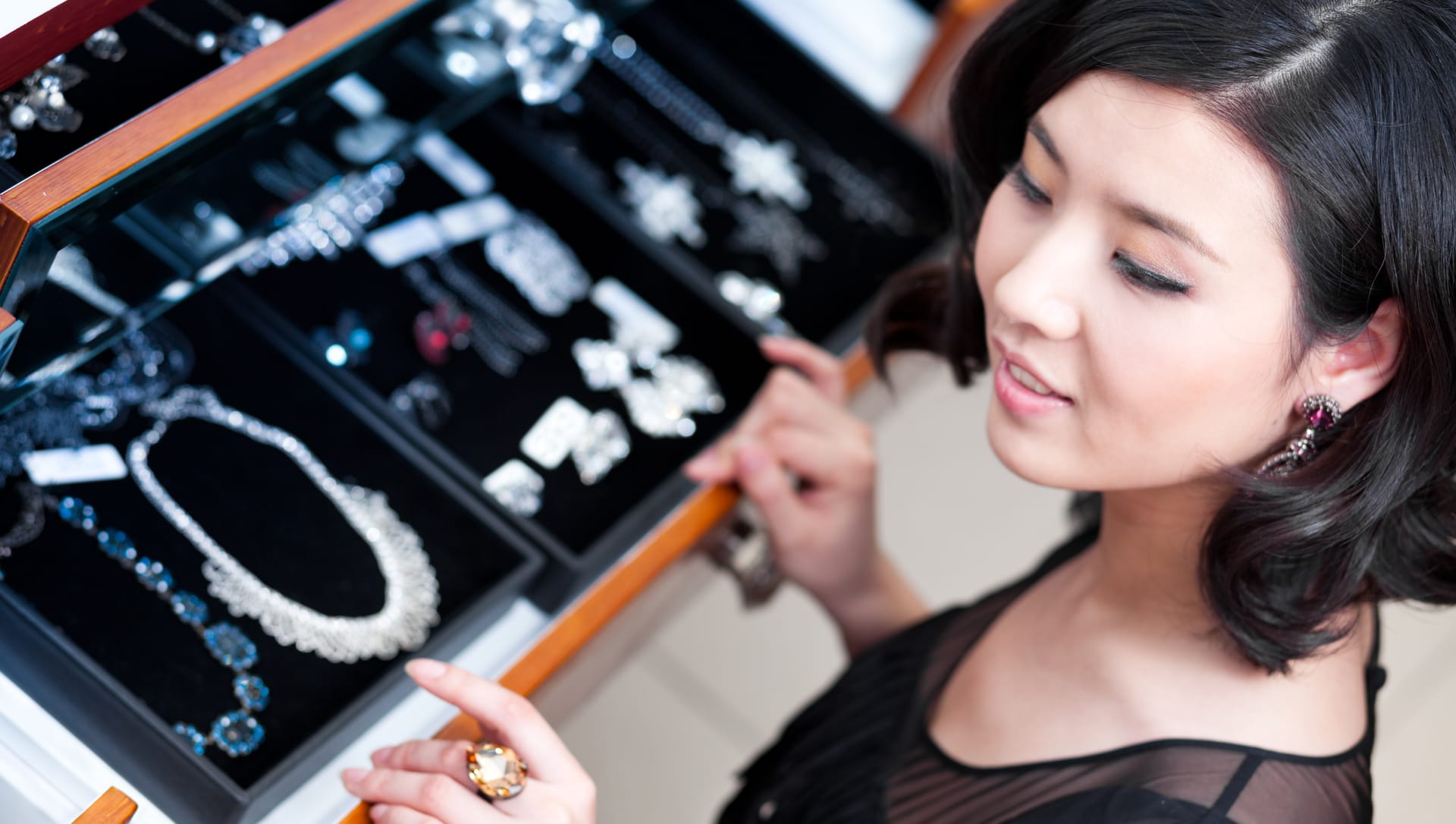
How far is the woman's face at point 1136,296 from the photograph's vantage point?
1070 millimetres

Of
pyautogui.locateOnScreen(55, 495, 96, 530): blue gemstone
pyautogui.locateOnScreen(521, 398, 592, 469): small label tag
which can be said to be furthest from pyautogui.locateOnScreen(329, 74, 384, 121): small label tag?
pyautogui.locateOnScreen(55, 495, 96, 530): blue gemstone

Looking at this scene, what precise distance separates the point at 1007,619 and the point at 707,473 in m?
0.43

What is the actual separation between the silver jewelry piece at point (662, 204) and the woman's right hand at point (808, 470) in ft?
1.21

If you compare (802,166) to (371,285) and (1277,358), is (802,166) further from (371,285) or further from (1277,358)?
(1277,358)

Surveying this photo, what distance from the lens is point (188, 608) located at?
1.39 metres

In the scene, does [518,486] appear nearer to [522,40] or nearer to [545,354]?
[545,354]

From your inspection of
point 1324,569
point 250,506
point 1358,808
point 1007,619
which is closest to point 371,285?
point 250,506

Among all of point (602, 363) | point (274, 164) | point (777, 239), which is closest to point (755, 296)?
point (777, 239)

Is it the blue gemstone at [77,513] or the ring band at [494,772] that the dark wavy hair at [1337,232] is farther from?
the blue gemstone at [77,513]

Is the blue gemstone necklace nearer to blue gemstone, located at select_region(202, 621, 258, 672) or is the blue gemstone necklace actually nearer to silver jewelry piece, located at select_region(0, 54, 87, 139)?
blue gemstone, located at select_region(202, 621, 258, 672)

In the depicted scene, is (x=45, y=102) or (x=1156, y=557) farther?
(x=1156, y=557)

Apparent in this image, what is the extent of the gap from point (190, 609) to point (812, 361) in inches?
33.8

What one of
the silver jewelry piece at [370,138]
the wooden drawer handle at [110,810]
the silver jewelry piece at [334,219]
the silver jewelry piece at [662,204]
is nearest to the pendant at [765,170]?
the silver jewelry piece at [662,204]

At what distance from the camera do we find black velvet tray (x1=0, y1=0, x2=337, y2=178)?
3.72ft
